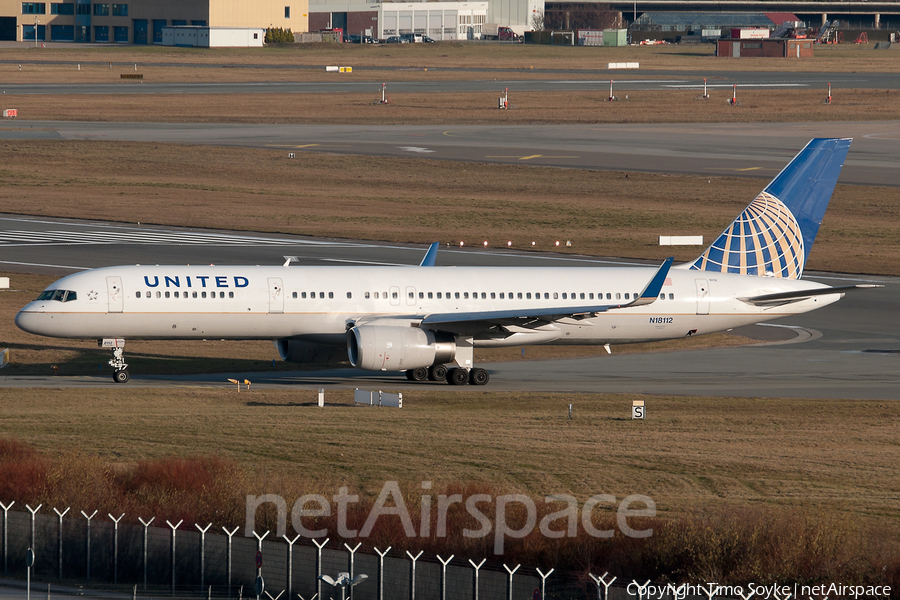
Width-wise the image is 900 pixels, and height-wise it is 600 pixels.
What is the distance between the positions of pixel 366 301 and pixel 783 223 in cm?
1995

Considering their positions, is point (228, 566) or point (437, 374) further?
point (437, 374)

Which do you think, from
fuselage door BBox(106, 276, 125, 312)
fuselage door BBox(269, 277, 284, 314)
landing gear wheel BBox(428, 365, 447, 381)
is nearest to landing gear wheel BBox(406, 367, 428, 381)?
landing gear wheel BBox(428, 365, 447, 381)

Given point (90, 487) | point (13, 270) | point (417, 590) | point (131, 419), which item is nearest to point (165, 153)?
point (13, 270)

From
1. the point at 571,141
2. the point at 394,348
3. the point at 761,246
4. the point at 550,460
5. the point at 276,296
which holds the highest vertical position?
the point at 571,141

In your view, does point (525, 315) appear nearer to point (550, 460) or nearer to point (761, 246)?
point (761, 246)

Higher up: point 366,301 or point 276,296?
point 276,296

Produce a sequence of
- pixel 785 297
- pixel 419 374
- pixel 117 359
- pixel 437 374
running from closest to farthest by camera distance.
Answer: pixel 117 359
pixel 437 374
pixel 419 374
pixel 785 297

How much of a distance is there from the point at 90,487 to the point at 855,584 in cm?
1778

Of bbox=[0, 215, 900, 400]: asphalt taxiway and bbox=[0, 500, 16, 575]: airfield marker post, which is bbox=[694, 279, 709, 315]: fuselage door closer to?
bbox=[0, 215, 900, 400]: asphalt taxiway

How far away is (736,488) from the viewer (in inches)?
1352

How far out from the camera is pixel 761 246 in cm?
5769

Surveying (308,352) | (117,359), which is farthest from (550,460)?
(117,359)

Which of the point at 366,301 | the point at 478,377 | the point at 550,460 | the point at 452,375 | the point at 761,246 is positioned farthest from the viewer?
the point at 761,246

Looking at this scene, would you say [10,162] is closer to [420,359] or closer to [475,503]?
[420,359]
